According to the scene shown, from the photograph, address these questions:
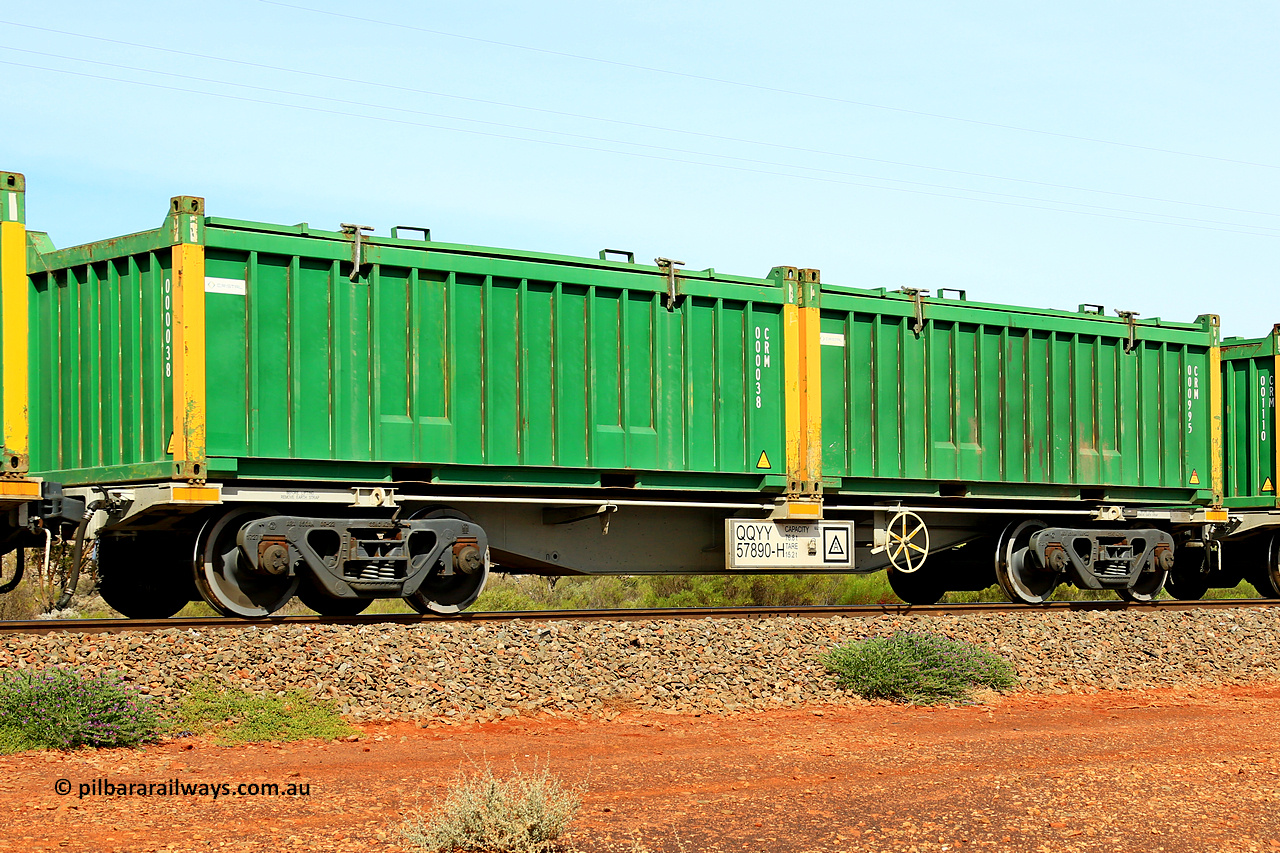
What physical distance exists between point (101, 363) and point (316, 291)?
213 cm

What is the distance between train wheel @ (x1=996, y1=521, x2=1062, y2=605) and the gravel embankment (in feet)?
7.97

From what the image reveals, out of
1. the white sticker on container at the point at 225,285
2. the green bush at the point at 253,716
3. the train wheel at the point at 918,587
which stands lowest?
the train wheel at the point at 918,587

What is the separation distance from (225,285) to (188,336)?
58cm

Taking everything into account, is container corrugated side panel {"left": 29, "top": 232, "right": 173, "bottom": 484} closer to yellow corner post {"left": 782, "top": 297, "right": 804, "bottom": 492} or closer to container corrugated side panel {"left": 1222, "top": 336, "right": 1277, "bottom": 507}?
yellow corner post {"left": 782, "top": 297, "right": 804, "bottom": 492}

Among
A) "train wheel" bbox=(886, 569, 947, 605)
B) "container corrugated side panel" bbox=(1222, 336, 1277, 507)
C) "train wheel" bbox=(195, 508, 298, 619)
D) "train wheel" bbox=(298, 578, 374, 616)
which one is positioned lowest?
"train wheel" bbox=(886, 569, 947, 605)

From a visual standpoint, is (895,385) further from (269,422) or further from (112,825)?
(112,825)

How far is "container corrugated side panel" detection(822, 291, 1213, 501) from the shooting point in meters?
15.3

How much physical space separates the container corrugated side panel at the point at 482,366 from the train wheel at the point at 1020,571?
134 inches

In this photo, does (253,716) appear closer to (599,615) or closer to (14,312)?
(599,615)

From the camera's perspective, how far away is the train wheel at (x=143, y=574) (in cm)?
1341

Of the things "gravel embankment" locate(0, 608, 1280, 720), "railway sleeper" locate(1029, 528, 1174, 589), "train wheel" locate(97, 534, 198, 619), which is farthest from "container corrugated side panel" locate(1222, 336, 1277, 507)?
"train wheel" locate(97, 534, 198, 619)

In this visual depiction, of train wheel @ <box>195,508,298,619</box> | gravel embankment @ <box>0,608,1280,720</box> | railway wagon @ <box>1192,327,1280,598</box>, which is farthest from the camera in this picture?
railway wagon @ <box>1192,327,1280,598</box>

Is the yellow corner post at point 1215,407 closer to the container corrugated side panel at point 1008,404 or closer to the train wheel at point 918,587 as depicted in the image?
the container corrugated side panel at point 1008,404

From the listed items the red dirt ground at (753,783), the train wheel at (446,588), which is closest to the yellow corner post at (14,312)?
the train wheel at (446,588)
